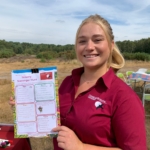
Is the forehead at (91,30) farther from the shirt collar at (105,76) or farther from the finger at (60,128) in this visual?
the finger at (60,128)

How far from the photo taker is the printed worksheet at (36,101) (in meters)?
1.17

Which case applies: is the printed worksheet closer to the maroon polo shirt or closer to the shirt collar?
the maroon polo shirt

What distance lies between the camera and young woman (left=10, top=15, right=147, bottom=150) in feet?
2.98

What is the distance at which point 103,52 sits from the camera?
47.8 inches

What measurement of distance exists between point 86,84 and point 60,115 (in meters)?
0.39

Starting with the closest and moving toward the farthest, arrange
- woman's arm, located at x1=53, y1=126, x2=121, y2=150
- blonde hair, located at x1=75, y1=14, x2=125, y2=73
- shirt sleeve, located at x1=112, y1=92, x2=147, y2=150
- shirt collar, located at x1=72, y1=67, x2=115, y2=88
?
shirt sleeve, located at x1=112, y1=92, x2=147, y2=150 → woman's arm, located at x1=53, y1=126, x2=121, y2=150 → shirt collar, located at x1=72, y1=67, x2=115, y2=88 → blonde hair, located at x1=75, y1=14, x2=125, y2=73

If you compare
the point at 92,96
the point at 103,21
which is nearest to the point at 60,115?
the point at 92,96

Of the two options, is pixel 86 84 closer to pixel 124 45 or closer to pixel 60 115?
pixel 60 115

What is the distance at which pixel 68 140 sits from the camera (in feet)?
3.41

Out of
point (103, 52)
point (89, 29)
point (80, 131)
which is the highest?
point (89, 29)

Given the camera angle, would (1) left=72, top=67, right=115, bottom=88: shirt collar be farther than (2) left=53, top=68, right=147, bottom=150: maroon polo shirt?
Yes

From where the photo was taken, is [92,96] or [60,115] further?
[60,115]

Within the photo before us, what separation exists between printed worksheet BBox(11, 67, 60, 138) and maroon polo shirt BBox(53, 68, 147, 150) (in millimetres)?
134

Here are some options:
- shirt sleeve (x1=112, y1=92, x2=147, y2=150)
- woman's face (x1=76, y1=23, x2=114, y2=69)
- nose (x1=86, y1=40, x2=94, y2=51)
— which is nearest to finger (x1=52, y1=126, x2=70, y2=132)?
shirt sleeve (x1=112, y1=92, x2=147, y2=150)
